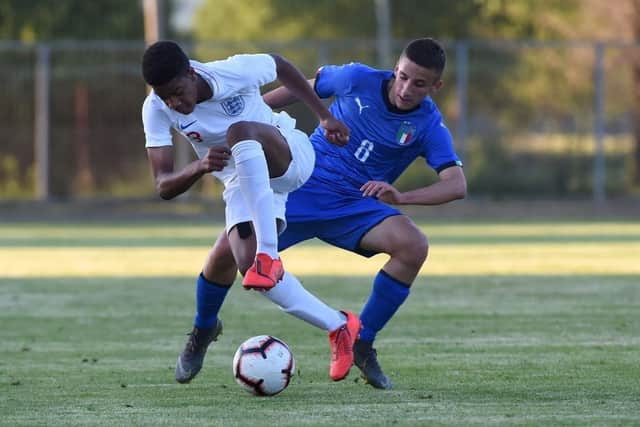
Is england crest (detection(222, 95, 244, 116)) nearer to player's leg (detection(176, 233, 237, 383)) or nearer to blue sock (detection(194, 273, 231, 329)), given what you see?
player's leg (detection(176, 233, 237, 383))

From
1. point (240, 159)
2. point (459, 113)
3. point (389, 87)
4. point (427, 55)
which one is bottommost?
point (459, 113)

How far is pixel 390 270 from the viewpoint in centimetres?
750

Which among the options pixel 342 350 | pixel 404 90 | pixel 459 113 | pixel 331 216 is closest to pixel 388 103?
pixel 404 90

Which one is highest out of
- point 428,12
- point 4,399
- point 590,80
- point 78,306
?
point 4,399

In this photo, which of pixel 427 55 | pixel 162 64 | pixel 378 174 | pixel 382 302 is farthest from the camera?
pixel 378 174

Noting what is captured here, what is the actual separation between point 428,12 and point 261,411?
98.4 feet

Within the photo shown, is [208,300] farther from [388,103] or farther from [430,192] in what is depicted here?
[388,103]

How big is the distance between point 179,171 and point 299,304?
0.89 metres

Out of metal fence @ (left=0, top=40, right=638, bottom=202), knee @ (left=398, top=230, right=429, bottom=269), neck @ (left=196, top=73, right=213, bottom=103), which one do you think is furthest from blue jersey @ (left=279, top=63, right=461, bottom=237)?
metal fence @ (left=0, top=40, right=638, bottom=202)

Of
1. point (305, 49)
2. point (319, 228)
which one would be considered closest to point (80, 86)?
point (305, 49)

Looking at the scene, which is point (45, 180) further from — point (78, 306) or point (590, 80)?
point (78, 306)

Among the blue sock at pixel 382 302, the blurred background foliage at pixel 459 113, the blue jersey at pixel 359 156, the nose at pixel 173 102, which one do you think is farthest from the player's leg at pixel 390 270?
the blurred background foliage at pixel 459 113

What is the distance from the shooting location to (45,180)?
1028 inches

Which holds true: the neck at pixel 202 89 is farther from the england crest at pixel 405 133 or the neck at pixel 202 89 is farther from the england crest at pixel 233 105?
the england crest at pixel 405 133
